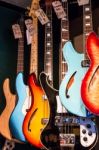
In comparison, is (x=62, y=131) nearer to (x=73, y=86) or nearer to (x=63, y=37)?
(x=73, y=86)

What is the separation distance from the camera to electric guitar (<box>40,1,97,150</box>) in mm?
1373

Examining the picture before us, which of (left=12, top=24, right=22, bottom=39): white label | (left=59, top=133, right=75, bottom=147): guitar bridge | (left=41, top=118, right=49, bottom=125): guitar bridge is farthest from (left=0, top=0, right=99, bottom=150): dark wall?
(left=59, top=133, right=75, bottom=147): guitar bridge

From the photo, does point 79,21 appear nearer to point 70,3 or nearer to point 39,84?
point 70,3

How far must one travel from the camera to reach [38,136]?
1.52 metres

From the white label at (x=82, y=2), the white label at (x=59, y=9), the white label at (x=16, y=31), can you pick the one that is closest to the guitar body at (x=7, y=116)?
the white label at (x=16, y=31)

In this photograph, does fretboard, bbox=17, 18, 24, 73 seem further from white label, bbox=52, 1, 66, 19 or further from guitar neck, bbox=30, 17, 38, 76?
white label, bbox=52, 1, 66, 19

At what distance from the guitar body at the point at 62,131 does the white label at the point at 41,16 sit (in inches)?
15.5

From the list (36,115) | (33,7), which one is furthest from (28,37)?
(36,115)

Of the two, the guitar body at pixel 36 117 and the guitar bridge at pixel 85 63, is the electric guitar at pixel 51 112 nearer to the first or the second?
the guitar body at pixel 36 117

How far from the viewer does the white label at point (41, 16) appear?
174cm

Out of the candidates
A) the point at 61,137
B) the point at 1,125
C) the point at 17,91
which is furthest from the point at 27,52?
the point at 61,137

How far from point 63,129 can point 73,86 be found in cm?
22

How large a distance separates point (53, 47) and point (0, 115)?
0.50m

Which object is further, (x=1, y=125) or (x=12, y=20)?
(x=12, y=20)
